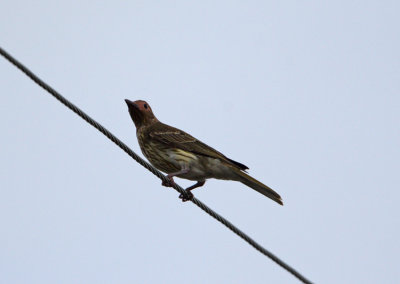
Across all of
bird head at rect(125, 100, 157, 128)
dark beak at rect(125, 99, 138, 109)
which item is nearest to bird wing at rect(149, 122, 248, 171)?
bird head at rect(125, 100, 157, 128)

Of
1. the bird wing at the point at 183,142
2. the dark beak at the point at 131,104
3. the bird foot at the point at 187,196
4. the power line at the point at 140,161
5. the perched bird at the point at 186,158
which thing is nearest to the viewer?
the power line at the point at 140,161

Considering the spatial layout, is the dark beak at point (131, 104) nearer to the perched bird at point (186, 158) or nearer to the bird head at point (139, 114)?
the bird head at point (139, 114)

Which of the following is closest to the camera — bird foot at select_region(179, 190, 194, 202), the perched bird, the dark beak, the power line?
the power line

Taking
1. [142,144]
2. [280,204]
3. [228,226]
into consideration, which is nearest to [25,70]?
[228,226]

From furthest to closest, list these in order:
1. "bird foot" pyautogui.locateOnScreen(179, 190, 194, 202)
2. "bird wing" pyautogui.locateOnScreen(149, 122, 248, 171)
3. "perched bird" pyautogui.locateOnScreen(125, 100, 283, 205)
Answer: "bird wing" pyautogui.locateOnScreen(149, 122, 248, 171), "perched bird" pyautogui.locateOnScreen(125, 100, 283, 205), "bird foot" pyautogui.locateOnScreen(179, 190, 194, 202)

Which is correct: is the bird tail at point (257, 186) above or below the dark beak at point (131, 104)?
below

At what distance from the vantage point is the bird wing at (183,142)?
9.96 m

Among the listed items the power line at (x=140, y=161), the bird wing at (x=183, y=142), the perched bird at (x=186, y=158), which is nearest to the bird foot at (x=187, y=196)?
the perched bird at (x=186, y=158)

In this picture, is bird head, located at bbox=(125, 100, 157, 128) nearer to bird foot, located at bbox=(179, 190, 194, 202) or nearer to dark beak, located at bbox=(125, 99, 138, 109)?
dark beak, located at bbox=(125, 99, 138, 109)

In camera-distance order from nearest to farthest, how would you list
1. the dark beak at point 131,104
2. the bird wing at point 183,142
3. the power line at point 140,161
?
the power line at point 140,161, the bird wing at point 183,142, the dark beak at point 131,104

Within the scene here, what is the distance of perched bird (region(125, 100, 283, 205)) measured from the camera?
31.7 feet

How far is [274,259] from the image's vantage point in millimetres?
6820

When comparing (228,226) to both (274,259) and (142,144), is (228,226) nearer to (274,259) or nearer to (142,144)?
(274,259)

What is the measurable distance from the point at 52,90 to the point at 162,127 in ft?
16.7
